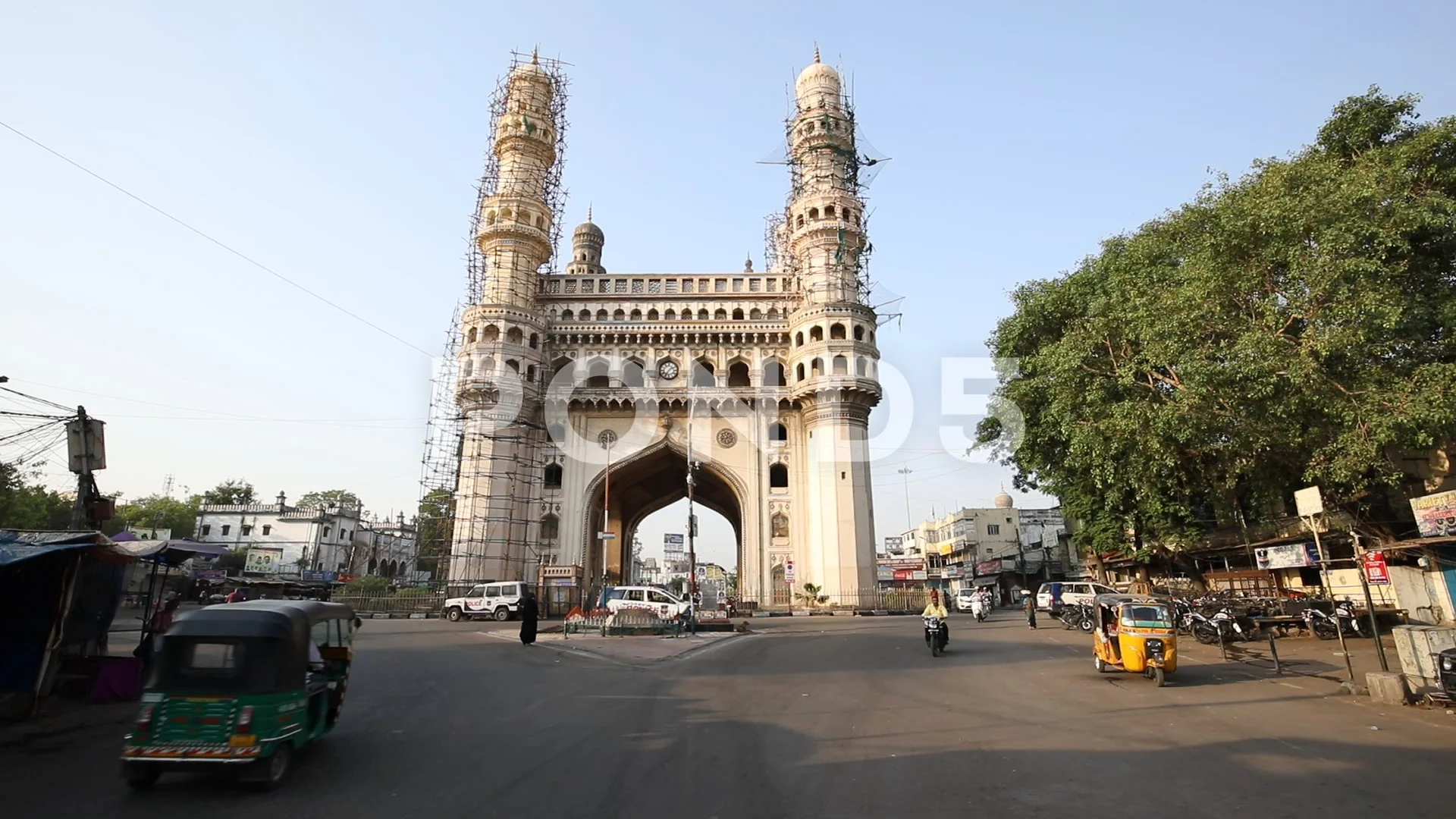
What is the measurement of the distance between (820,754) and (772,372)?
1323 inches

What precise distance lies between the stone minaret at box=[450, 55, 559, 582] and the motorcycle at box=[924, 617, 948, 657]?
80.9 feet

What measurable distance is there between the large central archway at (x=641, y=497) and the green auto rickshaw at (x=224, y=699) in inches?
1101

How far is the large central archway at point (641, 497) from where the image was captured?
38906 mm

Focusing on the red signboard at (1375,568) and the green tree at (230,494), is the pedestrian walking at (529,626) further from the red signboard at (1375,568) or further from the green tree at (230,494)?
the green tree at (230,494)

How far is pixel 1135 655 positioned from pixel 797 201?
35.5 metres

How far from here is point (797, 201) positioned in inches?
1705

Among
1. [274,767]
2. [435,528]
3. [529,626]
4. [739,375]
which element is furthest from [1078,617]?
Answer: [435,528]

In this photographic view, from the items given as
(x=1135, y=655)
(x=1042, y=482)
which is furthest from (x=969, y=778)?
(x=1042, y=482)

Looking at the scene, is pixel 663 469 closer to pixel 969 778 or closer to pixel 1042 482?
pixel 1042 482

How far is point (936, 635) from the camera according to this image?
52.2 feet

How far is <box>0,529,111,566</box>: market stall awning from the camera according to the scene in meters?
8.46

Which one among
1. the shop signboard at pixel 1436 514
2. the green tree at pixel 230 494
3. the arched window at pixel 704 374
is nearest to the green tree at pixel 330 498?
the green tree at pixel 230 494

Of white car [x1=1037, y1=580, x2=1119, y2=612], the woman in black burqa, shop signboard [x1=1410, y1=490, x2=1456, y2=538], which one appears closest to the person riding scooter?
white car [x1=1037, y1=580, x2=1119, y2=612]

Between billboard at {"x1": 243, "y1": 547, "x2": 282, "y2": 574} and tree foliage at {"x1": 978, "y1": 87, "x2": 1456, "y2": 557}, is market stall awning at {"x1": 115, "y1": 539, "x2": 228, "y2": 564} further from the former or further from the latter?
billboard at {"x1": 243, "y1": 547, "x2": 282, "y2": 574}
